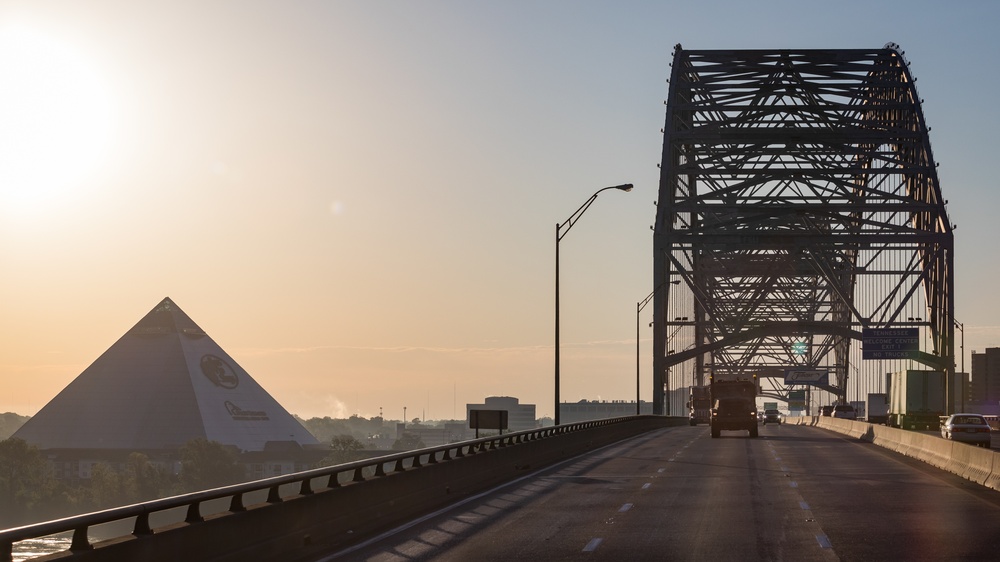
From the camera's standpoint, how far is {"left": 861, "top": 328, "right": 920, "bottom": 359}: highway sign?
4227 inches

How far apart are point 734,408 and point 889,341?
38083 mm

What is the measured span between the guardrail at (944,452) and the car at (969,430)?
305 centimetres

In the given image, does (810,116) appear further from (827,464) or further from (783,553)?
(783,553)

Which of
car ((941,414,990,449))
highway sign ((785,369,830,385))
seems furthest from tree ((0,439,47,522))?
car ((941,414,990,449))

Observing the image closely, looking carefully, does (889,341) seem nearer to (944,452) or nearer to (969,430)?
(969,430)

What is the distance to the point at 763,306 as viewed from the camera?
176625 millimetres

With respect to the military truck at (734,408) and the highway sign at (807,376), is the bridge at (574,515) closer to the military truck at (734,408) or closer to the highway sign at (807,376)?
the military truck at (734,408)

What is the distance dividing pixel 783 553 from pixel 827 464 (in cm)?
2554

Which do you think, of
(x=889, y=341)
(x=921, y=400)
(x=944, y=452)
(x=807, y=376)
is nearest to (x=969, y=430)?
(x=944, y=452)

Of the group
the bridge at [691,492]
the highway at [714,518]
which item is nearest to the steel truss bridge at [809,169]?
the bridge at [691,492]

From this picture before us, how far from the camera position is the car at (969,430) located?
61688 millimetres

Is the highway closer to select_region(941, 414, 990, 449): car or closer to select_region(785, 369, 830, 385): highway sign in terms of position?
select_region(941, 414, 990, 449): car

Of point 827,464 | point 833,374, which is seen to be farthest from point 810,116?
point 833,374

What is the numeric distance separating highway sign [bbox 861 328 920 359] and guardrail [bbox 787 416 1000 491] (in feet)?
122
